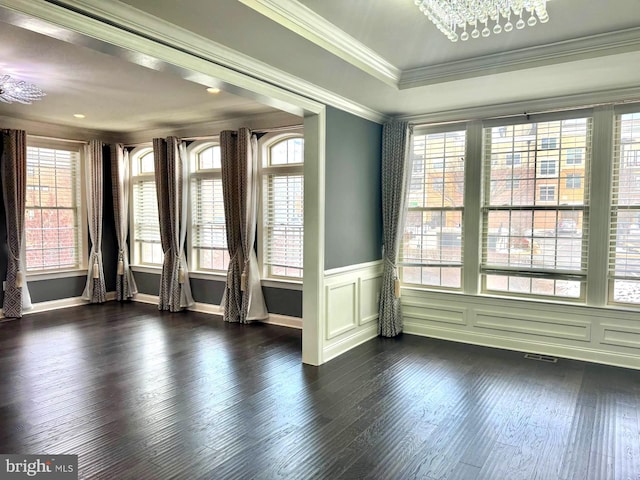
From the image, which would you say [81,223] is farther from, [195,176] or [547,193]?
[547,193]

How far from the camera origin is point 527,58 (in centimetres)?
345

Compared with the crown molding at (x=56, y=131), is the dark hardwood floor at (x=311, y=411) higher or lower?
lower

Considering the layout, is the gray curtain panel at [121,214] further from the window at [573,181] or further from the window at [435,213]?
the window at [573,181]

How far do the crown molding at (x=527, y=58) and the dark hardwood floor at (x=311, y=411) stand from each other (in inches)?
105

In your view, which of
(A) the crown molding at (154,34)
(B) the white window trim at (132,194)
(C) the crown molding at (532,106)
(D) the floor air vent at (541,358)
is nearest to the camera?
(A) the crown molding at (154,34)

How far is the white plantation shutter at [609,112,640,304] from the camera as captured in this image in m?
4.19

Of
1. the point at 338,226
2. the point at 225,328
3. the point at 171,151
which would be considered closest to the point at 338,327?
the point at 338,226

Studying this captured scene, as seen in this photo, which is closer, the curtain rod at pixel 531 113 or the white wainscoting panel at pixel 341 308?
the curtain rod at pixel 531 113

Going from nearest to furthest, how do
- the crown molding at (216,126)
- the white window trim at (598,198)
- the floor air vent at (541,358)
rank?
the white window trim at (598,198), the floor air vent at (541,358), the crown molding at (216,126)

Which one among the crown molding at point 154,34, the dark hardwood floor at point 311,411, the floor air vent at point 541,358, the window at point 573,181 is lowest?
the dark hardwood floor at point 311,411

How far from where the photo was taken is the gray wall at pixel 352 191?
14.6 ft

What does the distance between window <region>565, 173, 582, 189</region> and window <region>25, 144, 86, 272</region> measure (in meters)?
6.97

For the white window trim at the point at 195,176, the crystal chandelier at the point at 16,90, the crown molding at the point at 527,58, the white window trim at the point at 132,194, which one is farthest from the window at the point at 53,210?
the crown molding at the point at 527,58

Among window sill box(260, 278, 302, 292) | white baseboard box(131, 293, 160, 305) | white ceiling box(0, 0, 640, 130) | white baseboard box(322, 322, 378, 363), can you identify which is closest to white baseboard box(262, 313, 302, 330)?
window sill box(260, 278, 302, 292)
